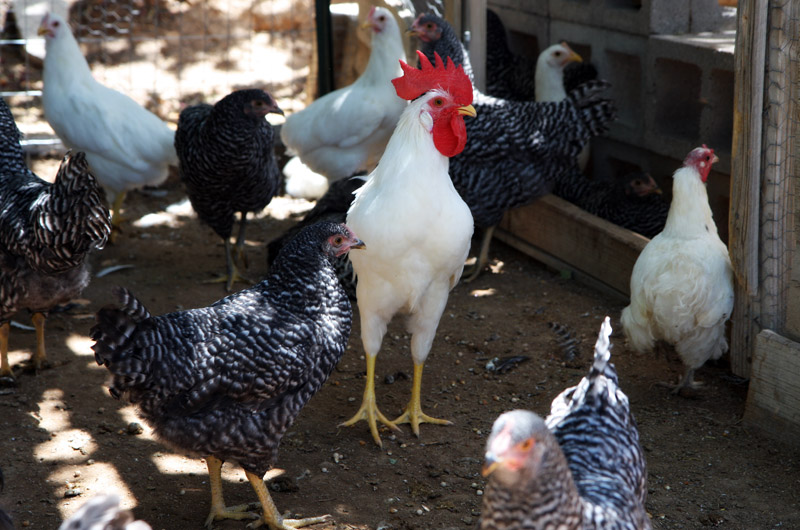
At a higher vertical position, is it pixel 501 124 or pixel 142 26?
pixel 142 26

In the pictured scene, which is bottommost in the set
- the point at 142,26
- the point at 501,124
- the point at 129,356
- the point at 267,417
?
the point at 267,417

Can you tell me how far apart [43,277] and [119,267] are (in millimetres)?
1856

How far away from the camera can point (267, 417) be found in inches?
123

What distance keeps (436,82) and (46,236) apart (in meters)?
2.08

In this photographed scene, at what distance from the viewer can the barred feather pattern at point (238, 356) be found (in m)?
Result: 2.89

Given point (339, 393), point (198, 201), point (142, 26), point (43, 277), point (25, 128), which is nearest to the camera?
point (43, 277)

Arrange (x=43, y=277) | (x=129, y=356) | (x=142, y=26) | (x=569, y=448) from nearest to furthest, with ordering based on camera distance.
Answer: (x=569, y=448)
(x=129, y=356)
(x=43, y=277)
(x=142, y=26)

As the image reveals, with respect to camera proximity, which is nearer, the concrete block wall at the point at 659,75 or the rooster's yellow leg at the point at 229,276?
the concrete block wall at the point at 659,75

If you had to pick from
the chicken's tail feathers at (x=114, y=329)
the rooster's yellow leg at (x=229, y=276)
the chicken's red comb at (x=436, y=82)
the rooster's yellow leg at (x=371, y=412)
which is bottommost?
the rooster's yellow leg at (x=371, y=412)

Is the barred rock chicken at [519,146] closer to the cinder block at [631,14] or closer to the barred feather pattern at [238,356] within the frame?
the cinder block at [631,14]

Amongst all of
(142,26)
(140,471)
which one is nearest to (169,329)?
(140,471)

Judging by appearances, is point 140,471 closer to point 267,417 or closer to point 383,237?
point 267,417

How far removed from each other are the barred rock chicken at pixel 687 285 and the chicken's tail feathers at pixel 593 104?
4.92 feet

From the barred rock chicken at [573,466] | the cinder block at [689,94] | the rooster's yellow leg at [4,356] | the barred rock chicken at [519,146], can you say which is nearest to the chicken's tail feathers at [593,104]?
the barred rock chicken at [519,146]
